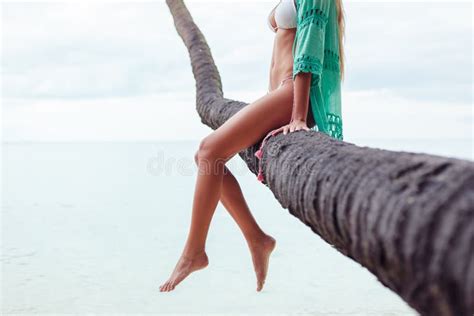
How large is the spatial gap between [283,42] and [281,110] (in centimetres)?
49

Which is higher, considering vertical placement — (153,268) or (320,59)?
(320,59)

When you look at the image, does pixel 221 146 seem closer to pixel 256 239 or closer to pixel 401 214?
pixel 256 239

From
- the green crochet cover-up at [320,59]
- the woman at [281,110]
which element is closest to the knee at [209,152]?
the woman at [281,110]

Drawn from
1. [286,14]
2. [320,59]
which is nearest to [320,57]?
[320,59]

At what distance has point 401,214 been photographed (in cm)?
93

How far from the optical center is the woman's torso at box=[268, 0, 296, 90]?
2564 millimetres

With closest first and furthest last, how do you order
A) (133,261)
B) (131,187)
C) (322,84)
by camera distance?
1. (322,84)
2. (133,261)
3. (131,187)

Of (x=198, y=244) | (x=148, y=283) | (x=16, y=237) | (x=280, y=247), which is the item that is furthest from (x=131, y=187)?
(x=198, y=244)

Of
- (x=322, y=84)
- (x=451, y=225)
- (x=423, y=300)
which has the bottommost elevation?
(x=423, y=300)

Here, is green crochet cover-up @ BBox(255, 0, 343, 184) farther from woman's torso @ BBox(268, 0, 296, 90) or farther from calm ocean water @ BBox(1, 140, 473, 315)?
calm ocean water @ BBox(1, 140, 473, 315)

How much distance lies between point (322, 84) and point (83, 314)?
25.7 ft

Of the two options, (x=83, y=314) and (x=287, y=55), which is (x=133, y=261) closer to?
(x=83, y=314)

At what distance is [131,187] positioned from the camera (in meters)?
25.5

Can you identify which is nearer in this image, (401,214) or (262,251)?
(401,214)
